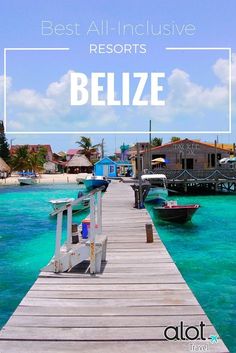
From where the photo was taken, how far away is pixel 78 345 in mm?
5035

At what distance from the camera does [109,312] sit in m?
6.14

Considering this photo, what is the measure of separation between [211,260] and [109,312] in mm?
9853

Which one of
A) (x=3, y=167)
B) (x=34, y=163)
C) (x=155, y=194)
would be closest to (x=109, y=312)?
(x=155, y=194)

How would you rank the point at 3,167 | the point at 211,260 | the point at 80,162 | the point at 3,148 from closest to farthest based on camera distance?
the point at 211,260
the point at 3,167
the point at 3,148
the point at 80,162

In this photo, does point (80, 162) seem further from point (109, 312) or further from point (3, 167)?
point (109, 312)

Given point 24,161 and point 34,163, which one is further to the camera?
point 34,163

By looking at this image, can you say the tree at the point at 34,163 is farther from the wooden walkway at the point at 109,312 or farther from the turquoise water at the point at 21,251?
the wooden walkway at the point at 109,312

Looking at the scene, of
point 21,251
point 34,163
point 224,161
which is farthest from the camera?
point 34,163

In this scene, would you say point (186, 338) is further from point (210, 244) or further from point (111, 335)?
point (210, 244)

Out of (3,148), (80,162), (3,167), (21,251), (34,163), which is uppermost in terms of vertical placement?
(3,148)

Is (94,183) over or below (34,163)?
below

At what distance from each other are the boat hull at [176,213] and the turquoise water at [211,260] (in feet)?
1.14

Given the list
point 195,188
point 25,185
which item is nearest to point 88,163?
point 25,185

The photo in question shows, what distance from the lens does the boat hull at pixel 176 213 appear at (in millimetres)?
22406
